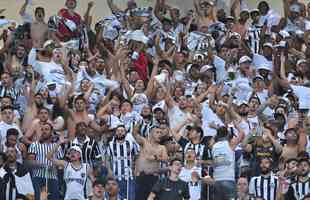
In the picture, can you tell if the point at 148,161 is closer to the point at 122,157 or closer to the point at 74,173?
the point at 122,157

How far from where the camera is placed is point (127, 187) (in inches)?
862

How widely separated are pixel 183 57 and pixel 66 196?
6269 mm

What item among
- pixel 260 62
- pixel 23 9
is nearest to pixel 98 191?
pixel 260 62

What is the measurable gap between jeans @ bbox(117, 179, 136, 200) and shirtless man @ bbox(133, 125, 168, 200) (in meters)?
0.08

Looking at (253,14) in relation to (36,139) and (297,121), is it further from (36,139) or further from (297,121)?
(36,139)

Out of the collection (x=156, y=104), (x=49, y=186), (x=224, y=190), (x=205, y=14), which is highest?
(x=205, y=14)

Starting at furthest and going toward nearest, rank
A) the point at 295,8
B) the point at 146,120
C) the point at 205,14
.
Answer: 1. the point at 205,14
2. the point at 295,8
3. the point at 146,120

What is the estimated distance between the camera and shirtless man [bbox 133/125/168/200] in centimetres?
2191

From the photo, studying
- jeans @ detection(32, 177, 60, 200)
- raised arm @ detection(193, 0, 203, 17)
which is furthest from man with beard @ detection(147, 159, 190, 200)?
raised arm @ detection(193, 0, 203, 17)

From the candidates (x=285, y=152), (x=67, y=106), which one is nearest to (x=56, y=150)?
(x=67, y=106)

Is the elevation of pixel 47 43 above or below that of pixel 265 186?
above

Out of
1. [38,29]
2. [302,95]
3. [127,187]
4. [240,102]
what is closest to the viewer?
[127,187]

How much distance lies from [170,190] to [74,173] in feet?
5.28

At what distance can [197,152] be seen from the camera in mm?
22141
